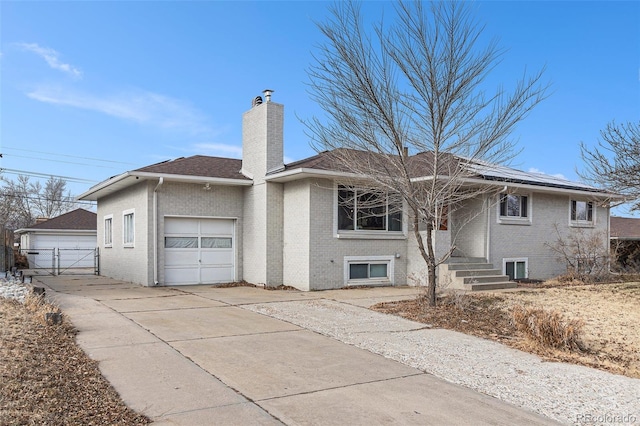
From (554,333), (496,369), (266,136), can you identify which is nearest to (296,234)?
(266,136)

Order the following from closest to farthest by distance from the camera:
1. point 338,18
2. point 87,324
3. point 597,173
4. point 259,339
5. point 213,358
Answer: point 213,358, point 259,339, point 87,324, point 338,18, point 597,173

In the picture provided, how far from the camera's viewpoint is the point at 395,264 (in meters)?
15.4

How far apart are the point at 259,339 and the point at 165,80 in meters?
12.1

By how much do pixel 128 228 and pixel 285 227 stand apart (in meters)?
5.92

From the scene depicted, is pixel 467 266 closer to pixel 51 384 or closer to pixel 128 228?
pixel 128 228

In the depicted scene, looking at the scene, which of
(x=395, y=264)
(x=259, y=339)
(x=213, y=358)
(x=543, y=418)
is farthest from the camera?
(x=395, y=264)

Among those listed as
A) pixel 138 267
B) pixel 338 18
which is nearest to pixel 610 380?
pixel 338 18

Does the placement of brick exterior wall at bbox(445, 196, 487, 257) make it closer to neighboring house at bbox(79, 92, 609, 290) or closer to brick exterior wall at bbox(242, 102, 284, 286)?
neighboring house at bbox(79, 92, 609, 290)

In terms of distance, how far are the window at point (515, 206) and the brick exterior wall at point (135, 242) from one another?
11.3 meters

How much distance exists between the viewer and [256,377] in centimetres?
555

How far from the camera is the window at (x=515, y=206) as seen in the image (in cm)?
1638

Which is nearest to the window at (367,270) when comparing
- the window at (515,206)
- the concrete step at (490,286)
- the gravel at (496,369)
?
the concrete step at (490,286)

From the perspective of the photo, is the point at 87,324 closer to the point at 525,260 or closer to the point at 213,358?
the point at 213,358

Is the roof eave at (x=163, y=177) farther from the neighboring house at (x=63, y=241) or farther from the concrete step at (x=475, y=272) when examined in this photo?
the neighboring house at (x=63, y=241)
